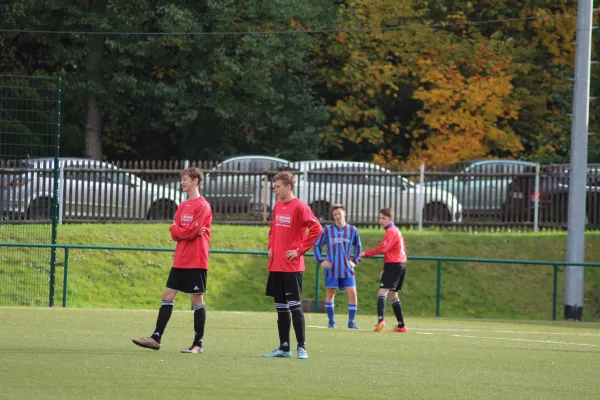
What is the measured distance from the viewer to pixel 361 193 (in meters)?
28.1

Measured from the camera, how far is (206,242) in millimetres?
12016

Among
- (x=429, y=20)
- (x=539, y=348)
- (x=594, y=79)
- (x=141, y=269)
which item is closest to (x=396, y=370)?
(x=539, y=348)

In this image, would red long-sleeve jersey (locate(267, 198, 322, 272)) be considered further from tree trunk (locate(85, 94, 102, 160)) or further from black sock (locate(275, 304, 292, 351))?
tree trunk (locate(85, 94, 102, 160))

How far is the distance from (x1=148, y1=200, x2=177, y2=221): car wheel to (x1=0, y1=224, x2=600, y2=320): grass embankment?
0.63m

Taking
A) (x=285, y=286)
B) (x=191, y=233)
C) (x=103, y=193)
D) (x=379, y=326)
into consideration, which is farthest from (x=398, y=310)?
(x=103, y=193)

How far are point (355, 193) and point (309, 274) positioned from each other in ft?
12.0

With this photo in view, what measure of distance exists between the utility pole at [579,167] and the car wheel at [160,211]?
908 centimetres

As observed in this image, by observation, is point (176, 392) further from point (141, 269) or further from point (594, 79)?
point (594, 79)

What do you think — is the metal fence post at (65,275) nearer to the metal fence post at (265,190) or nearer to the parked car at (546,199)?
the metal fence post at (265,190)

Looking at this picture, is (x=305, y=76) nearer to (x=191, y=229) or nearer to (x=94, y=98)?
(x=94, y=98)

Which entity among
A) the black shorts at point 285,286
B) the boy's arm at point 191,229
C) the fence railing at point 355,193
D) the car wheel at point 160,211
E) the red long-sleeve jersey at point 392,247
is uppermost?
the fence railing at point 355,193

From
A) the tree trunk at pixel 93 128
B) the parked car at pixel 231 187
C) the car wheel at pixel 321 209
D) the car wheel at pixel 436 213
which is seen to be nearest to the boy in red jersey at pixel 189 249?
the parked car at pixel 231 187

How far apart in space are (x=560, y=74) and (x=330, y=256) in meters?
23.8

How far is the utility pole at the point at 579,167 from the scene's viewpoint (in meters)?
23.0
